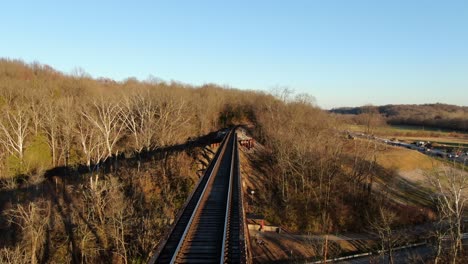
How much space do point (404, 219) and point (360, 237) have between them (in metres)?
8.15

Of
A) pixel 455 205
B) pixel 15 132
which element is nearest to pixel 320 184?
pixel 455 205

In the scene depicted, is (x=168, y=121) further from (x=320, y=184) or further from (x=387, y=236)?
(x=387, y=236)

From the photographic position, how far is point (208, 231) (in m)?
15.2

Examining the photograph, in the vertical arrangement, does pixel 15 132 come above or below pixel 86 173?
above

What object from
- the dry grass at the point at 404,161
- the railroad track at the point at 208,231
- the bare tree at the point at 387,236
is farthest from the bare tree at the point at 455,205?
the dry grass at the point at 404,161

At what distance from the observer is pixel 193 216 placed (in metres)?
16.8

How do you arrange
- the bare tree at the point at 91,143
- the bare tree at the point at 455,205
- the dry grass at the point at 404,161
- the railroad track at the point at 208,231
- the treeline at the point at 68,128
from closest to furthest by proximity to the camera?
the railroad track at the point at 208,231 < the bare tree at the point at 455,205 < the bare tree at the point at 91,143 < the treeline at the point at 68,128 < the dry grass at the point at 404,161

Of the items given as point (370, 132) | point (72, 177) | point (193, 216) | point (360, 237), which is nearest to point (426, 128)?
point (370, 132)

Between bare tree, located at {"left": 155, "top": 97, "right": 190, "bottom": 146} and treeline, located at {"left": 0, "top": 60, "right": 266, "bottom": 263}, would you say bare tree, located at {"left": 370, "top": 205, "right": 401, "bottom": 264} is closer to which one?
treeline, located at {"left": 0, "top": 60, "right": 266, "bottom": 263}

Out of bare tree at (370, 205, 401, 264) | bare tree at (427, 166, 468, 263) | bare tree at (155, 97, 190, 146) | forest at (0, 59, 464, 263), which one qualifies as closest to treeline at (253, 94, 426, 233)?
forest at (0, 59, 464, 263)

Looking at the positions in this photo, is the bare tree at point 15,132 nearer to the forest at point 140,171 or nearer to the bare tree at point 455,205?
the forest at point 140,171

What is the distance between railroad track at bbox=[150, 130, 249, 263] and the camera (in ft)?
40.3

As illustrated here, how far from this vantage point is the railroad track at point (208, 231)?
1227 centimetres

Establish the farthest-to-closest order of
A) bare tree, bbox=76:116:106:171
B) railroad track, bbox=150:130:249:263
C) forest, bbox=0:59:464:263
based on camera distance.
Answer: bare tree, bbox=76:116:106:171 < forest, bbox=0:59:464:263 < railroad track, bbox=150:130:249:263
